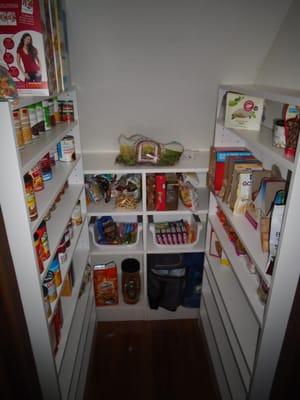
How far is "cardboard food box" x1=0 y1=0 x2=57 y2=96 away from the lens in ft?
2.80

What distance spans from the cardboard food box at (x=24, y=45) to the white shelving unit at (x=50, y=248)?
6 cm

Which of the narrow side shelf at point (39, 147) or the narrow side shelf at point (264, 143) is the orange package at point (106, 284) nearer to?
the narrow side shelf at point (39, 147)

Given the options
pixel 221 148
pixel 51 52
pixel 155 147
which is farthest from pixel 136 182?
pixel 51 52

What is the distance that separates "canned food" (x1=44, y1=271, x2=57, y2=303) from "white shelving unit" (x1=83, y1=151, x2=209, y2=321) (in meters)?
0.62

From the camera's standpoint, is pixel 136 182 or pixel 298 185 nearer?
pixel 298 185

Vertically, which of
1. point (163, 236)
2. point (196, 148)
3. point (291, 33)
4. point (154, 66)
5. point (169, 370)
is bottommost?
point (169, 370)

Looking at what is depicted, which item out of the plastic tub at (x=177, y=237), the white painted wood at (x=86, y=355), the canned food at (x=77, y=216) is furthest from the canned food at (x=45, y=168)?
the white painted wood at (x=86, y=355)

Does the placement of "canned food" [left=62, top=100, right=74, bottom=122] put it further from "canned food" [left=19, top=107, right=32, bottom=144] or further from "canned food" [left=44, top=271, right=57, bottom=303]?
"canned food" [left=44, top=271, right=57, bottom=303]

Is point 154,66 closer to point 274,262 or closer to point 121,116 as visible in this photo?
point 121,116

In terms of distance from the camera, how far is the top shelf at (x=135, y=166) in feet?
5.25

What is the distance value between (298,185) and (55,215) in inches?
41.3

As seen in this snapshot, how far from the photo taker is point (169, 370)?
1.77 metres

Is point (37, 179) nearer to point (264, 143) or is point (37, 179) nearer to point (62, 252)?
point (62, 252)

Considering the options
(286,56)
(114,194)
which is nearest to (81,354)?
(114,194)
